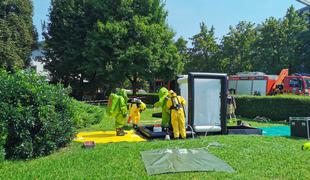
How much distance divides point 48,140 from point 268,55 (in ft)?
114

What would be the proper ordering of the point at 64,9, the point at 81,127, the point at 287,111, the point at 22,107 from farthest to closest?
the point at 64,9 < the point at 287,111 < the point at 81,127 < the point at 22,107

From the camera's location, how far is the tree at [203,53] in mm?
39719

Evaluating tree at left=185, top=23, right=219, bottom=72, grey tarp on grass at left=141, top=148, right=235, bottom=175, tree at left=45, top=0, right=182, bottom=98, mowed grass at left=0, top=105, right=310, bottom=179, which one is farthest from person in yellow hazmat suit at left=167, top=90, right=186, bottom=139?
tree at left=185, top=23, right=219, bottom=72

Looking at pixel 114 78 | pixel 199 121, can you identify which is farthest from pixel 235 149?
pixel 114 78

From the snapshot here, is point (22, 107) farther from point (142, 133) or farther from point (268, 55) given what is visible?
point (268, 55)

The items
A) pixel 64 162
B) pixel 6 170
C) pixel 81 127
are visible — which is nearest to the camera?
pixel 6 170

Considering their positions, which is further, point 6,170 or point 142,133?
point 142,133

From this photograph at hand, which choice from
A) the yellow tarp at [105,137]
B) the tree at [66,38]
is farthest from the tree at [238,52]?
the yellow tarp at [105,137]

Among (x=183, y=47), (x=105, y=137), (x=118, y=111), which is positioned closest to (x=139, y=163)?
(x=105, y=137)

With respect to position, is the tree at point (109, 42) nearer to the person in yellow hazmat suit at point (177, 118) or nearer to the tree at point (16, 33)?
the tree at point (16, 33)

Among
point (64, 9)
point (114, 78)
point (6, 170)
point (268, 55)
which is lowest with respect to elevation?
point (6, 170)

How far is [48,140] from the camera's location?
26.8 ft

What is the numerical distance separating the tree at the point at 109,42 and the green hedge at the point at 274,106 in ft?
29.9

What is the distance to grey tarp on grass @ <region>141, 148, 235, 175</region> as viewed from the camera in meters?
6.50
